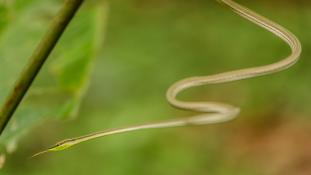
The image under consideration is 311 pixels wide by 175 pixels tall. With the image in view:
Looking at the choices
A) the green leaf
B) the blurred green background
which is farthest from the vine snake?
the blurred green background

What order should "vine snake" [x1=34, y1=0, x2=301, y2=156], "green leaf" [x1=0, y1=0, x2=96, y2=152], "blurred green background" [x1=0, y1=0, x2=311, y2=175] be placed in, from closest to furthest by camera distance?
"vine snake" [x1=34, y1=0, x2=301, y2=156]
"green leaf" [x1=0, y1=0, x2=96, y2=152]
"blurred green background" [x1=0, y1=0, x2=311, y2=175]

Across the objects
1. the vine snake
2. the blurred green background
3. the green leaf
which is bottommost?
the blurred green background

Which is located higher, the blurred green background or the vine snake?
the vine snake

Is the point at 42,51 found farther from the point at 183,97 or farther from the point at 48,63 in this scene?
the point at 183,97

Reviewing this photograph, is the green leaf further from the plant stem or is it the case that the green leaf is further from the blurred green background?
the blurred green background

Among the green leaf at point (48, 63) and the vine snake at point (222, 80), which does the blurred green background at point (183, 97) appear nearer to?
the green leaf at point (48, 63)

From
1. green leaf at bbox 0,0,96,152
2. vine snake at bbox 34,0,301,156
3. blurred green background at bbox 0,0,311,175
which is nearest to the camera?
vine snake at bbox 34,0,301,156
